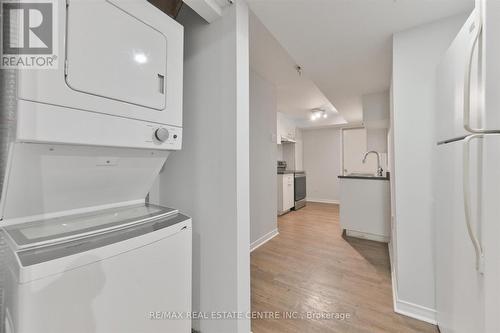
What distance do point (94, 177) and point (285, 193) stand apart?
145 inches

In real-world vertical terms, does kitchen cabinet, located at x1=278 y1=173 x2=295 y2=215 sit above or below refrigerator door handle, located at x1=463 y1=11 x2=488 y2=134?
below

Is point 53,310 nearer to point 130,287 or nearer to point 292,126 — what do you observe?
point 130,287

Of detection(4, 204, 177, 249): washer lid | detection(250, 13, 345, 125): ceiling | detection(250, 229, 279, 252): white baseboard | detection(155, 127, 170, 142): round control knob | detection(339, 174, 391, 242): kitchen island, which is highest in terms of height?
detection(250, 13, 345, 125): ceiling

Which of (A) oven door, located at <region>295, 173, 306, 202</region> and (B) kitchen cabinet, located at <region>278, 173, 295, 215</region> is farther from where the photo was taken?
(A) oven door, located at <region>295, 173, 306, 202</region>

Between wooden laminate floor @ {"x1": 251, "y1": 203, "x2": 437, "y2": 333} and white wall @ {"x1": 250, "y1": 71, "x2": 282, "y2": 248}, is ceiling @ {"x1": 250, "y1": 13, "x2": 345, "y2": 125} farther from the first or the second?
wooden laminate floor @ {"x1": 251, "y1": 203, "x2": 437, "y2": 333}

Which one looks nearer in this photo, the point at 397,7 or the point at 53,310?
the point at 53,310

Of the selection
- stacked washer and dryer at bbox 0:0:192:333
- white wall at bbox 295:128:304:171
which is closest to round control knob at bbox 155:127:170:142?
stacked washer and dryer at bbox 0:0:192:333

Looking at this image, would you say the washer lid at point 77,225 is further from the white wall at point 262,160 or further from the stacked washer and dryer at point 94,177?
the white wall at point 262,160

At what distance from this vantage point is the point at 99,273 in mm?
716

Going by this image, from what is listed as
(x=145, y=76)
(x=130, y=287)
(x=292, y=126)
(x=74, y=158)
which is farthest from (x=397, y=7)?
(x=292, y=126)

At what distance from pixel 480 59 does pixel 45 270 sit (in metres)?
1.68

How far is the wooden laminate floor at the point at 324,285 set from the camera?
1.41 metres

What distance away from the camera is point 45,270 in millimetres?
604

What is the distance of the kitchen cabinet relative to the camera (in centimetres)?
417
